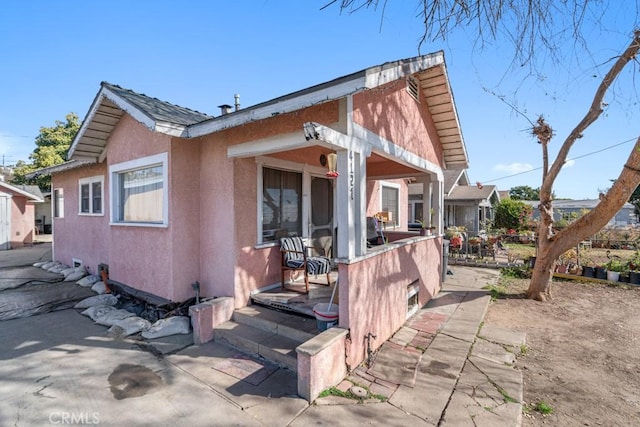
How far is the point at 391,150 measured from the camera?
527cm

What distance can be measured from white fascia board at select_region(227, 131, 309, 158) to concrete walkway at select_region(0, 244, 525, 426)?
9.77 ft

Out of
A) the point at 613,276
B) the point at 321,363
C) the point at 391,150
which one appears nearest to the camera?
the point at 321,363

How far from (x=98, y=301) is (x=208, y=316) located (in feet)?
11.1

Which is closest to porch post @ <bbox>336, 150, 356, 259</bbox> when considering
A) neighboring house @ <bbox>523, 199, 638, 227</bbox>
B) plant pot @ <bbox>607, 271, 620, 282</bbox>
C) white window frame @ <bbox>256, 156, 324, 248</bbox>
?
white window frame @ <bbox>256, 156, 324, 248</bbox>

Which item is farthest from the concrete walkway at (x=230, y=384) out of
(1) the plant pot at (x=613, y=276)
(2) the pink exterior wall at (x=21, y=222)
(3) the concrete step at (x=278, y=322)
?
(2) the pink exterior wall at (x=21, y=222)

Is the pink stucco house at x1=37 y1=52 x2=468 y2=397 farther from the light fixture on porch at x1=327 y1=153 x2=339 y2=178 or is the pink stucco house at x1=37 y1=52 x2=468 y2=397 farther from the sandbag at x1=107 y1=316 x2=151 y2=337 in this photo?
the sandbag at x1=107 y1=316 x2=151 y2=337

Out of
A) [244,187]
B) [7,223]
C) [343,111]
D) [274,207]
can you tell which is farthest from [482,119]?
[7,223]

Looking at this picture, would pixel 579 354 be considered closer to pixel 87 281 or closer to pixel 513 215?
pixel 87 281

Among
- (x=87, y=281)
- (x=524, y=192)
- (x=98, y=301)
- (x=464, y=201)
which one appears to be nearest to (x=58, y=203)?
(x=87, y=281)

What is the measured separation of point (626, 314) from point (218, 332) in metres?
8.50

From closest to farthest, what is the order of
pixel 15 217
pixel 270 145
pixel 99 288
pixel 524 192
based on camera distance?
pixel 270 145
pixel 99 288
pixel 15 217
pixel 524 192

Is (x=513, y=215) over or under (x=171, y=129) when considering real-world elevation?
under

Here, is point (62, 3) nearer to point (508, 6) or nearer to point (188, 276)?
point (188, 276)

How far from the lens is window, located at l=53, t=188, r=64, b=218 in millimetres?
10195
